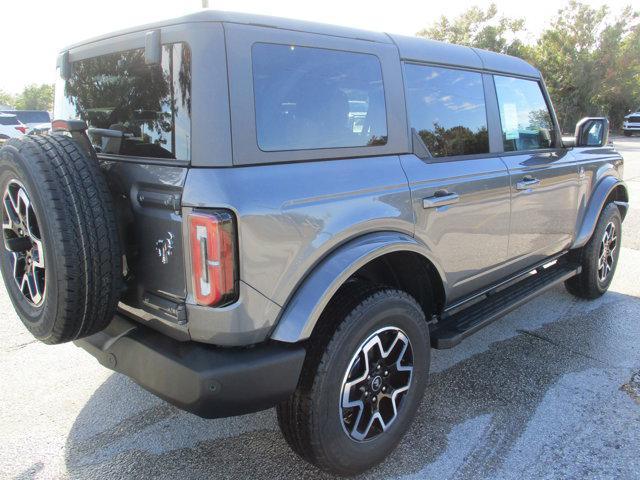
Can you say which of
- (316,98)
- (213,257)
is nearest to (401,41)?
(316,98)

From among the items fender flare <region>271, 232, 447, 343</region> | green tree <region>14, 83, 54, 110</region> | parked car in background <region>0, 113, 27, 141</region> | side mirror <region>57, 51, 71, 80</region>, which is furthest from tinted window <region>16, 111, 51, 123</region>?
green tree <region>14, 83, 54, 110</region>

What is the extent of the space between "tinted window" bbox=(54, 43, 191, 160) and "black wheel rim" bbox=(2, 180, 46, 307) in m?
0.44

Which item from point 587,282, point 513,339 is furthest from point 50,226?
point 587,282

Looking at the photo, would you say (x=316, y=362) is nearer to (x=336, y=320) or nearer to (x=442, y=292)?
(x=336, y=320)

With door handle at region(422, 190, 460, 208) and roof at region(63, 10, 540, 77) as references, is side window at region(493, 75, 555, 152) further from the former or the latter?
door handle at region(422, 190, 460, 208)

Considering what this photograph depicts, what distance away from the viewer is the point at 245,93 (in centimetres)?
192

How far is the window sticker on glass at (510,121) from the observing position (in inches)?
133

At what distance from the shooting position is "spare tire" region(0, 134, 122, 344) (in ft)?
6.18

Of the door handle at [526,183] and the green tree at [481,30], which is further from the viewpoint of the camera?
the green tree at [481,30]

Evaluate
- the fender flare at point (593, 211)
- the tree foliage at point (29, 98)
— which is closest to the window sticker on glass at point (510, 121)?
the fender flare at point (593, 211)

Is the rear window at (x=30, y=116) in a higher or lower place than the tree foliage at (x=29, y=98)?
lower

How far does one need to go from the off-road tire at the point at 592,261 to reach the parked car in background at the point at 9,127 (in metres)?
18.9

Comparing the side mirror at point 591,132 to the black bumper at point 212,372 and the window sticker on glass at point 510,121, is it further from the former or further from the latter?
the black bumper at point 212,372

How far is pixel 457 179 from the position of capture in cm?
280
